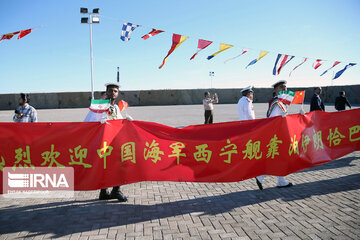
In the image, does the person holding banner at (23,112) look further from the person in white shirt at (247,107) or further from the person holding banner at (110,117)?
the person in white shirt at (247,107)

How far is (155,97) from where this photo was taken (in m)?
38.5

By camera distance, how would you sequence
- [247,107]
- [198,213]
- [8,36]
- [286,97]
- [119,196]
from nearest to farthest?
1. [198,213]
2. [119,196]
3. [286,97]
4. [247,107]
5. [8,36]

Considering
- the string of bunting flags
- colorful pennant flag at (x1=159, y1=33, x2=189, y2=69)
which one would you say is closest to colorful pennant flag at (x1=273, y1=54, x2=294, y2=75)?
the string of bunting flags

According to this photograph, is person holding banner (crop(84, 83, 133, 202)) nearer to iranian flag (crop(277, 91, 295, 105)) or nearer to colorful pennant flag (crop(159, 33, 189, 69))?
iranian flag (crop(277, 91, 295, 105))

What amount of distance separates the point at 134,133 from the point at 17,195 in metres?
2.66

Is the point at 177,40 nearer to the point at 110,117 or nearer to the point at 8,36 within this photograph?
the point at 110,117

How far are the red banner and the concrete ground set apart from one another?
0.45m

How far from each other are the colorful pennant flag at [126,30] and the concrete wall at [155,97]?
1051 inches

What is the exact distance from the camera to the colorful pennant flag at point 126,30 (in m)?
10.3

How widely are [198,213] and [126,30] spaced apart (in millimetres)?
9003

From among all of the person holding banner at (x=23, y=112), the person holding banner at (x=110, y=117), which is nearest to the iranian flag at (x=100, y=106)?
the person holding banner at (x=110, y=117)

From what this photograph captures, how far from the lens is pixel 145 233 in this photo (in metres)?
3.21

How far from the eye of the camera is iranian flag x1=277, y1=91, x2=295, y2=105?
4.85 meters

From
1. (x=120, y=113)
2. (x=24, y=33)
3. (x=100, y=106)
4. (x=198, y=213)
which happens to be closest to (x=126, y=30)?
(x=24, y=33)
